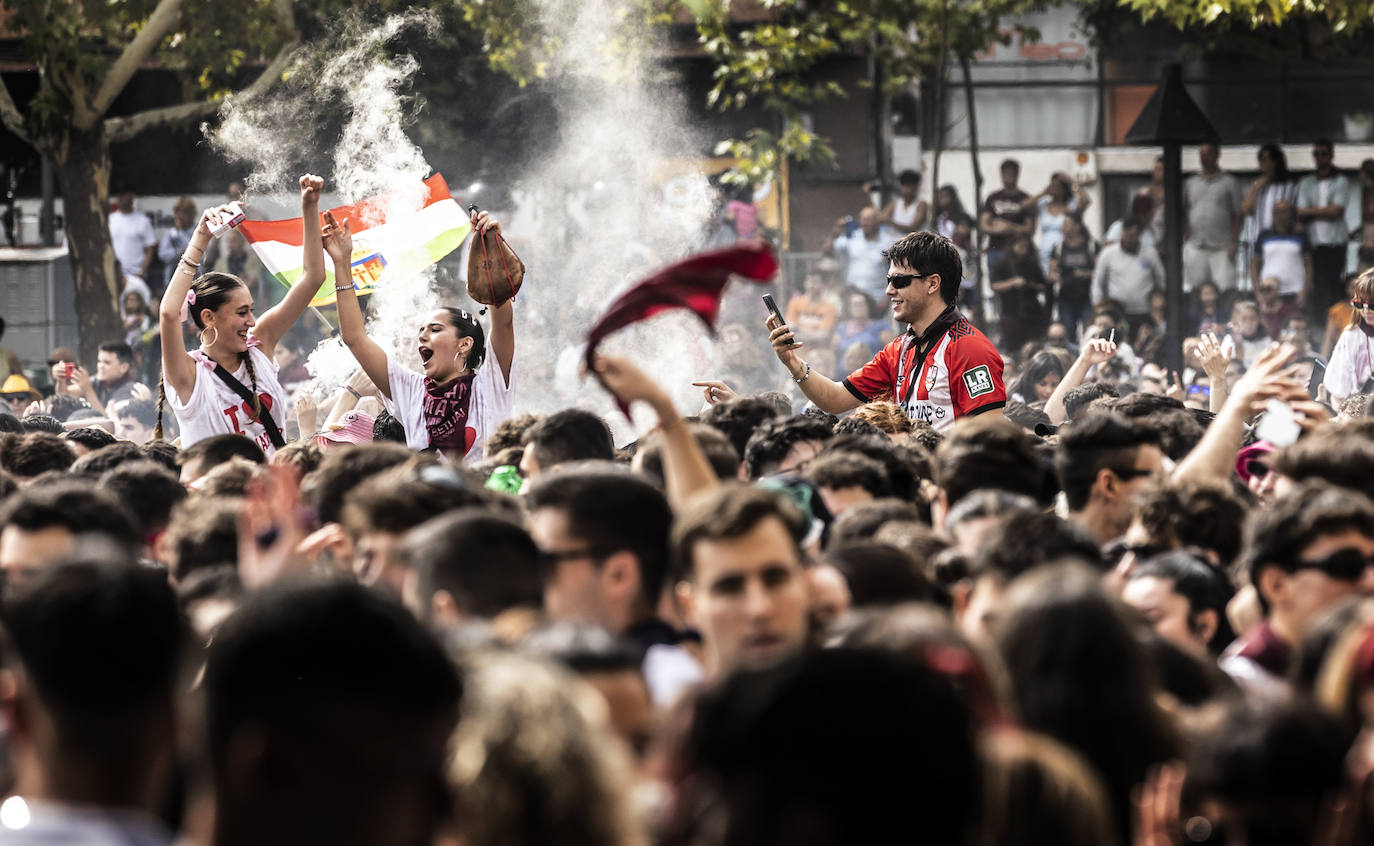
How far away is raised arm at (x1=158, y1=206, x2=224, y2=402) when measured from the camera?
7.34 m

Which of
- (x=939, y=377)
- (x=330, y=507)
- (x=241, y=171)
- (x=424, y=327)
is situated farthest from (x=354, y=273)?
(x=241, y=171)

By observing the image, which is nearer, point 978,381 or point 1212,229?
point 978,381

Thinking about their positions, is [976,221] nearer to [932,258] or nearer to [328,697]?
[932,258]

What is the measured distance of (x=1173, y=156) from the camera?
1459 cm

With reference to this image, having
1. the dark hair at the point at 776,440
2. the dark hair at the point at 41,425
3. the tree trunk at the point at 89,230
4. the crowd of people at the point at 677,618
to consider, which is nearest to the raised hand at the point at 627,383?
the crowd of people at the point at 677,618

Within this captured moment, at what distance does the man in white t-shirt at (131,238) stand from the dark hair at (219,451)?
11.7m

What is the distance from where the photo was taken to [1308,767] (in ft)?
8.84

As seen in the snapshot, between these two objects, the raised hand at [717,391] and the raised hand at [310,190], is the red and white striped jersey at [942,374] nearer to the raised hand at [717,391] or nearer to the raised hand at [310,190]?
the raised hand at [717,391]

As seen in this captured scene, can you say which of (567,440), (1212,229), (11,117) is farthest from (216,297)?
(1212,229)

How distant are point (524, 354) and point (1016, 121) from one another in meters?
6.76

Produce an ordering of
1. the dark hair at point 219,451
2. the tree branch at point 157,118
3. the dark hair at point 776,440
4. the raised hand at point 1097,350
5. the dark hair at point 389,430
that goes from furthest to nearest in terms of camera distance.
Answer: the tree branch at point 157,118, the raised hand at point 1097,350, the dark hair at point 389,430, the dark hair at point 219,451, the dark hair at point 776,440

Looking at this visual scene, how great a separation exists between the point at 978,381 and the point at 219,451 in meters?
3.03

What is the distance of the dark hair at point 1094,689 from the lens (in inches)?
118

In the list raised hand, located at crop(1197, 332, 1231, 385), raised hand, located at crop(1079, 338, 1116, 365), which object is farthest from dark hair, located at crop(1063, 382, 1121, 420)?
raised hand, located at crop(1197, 332, 1231, 385)
